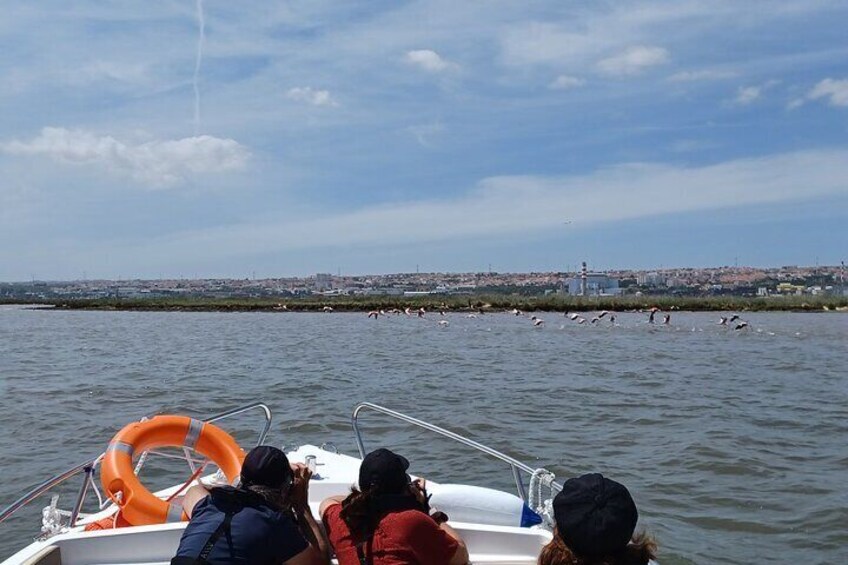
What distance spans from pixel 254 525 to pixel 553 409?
441 inches

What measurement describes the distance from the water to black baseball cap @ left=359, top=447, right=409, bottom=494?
4.14 meters

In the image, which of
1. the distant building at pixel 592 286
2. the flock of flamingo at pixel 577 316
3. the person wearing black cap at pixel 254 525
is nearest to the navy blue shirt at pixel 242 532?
the person wearing black cap at pixel 254 525

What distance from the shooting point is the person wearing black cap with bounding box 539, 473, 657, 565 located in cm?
248

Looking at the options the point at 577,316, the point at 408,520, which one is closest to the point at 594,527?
the point at 408,520

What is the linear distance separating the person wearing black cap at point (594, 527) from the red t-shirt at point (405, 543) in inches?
41.2

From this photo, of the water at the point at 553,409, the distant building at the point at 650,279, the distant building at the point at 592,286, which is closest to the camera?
the water at the point at 553,409

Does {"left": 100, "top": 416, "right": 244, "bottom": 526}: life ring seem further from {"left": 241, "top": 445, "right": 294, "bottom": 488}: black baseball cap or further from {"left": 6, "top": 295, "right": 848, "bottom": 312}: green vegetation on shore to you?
{"left": 6, "top": 295, "right": 848, "bottom": 312}: green vegetation on shore

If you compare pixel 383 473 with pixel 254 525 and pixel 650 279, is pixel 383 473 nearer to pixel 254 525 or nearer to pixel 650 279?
pixel 254 525

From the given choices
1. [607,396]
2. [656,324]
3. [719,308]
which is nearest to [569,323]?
[656,324]

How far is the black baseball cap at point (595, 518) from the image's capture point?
8.14ft

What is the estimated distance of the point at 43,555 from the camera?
3.99 m

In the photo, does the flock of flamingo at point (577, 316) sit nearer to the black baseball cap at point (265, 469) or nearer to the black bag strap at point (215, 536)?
the black baseball cap at point (265, 469)

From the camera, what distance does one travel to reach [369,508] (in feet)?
11.9

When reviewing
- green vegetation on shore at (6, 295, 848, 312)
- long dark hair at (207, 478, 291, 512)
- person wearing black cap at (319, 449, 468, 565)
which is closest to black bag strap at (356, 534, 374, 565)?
person wearing black cap at (319, 449, 468, 565)
